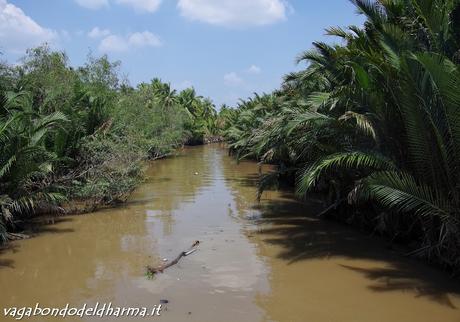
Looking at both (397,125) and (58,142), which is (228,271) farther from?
(58,142)

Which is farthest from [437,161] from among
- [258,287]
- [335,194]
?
[335,194]

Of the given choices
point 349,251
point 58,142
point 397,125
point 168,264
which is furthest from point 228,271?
point 58,142

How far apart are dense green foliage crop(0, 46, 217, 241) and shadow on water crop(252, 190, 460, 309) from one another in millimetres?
4978

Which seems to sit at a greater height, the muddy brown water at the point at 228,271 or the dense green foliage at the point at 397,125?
the dense green foliage at the point at 397,125

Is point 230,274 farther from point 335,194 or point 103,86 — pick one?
point 103,86

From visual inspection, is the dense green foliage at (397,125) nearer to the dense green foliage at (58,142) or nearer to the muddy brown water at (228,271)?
the muddy brown water at (228,271)

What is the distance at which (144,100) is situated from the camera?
101 feet

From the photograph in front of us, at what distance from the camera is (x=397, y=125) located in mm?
9852

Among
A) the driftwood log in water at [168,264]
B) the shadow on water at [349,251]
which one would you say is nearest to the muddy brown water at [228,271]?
the shadow on water at [349,251]

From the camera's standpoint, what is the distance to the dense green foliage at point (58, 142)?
1126cm

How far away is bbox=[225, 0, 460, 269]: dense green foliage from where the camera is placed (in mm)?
8406

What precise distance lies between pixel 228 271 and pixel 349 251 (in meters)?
2.90

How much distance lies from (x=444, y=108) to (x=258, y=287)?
4.43 meters

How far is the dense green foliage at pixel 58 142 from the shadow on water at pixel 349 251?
498 centimetres
